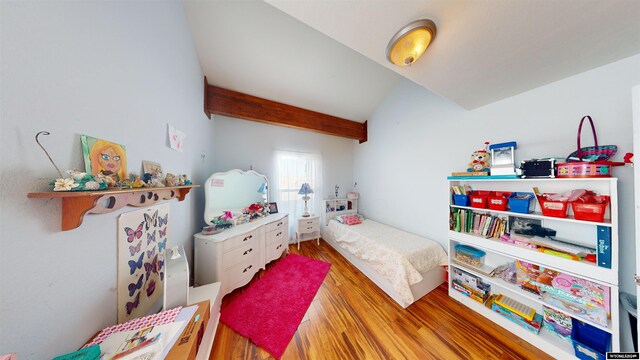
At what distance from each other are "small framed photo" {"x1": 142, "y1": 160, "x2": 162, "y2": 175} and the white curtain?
6.09ft

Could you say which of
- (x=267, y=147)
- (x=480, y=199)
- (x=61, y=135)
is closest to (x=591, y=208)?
(x=480, y=199)

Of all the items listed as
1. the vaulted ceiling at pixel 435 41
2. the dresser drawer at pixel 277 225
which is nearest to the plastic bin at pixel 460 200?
the vaulted ceiling at pixel 435 41

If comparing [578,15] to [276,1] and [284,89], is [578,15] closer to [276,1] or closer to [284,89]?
[276,1]

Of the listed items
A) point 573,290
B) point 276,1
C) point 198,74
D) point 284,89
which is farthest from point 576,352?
point 198,74

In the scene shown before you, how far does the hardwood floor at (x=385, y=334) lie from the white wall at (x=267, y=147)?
1.92 m

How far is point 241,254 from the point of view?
193cm

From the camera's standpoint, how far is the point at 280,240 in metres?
2.60

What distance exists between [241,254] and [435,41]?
2590 mm

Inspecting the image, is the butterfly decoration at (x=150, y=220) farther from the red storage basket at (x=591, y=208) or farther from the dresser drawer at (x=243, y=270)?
the red storage basket at (x=591, y=208)

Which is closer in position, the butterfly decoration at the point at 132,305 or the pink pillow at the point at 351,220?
the butterfly decoration at the point at 132,305

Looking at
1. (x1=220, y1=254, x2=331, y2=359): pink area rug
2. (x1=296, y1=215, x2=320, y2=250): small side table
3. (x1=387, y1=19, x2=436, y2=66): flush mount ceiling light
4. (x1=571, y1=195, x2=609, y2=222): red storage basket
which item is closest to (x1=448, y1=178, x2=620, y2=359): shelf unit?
(x1=571, y1=195, x2=609, y2=222): red storage basket

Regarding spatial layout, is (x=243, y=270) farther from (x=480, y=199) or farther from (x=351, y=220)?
(x=480, y=199)

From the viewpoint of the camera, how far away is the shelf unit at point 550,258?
1.07 m

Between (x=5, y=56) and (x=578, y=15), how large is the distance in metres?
2.40
